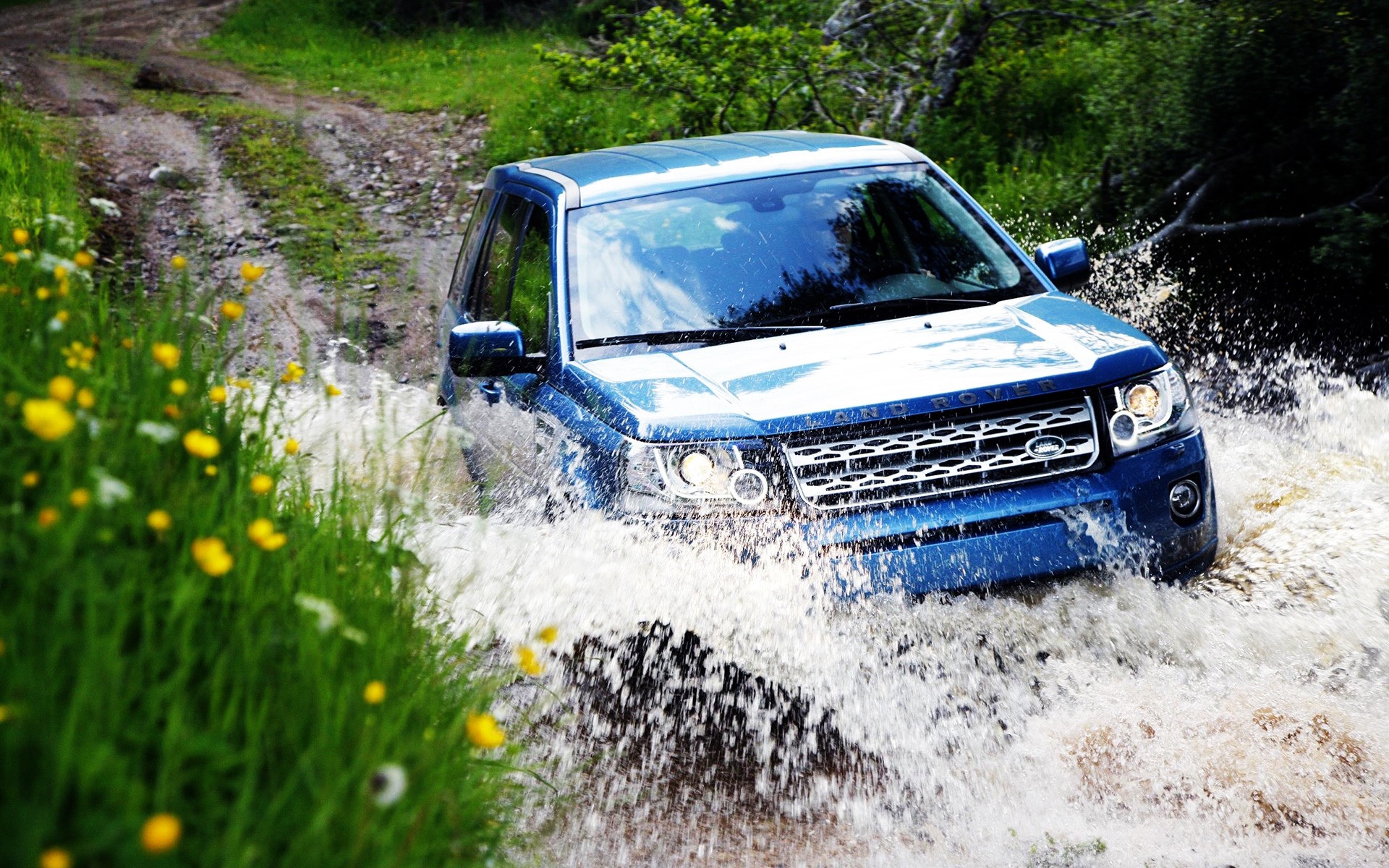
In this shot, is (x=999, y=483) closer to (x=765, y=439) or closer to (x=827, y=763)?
(x=765, y=439)

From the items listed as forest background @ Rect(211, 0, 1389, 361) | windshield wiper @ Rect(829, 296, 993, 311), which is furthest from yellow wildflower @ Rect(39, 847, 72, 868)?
windshield wiper @ Rect(829, 296, 993, 311)

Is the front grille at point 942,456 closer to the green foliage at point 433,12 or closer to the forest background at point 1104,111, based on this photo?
the forest background at point 1104,111

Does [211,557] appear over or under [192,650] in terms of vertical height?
over

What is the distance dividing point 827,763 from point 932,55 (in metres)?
8.60

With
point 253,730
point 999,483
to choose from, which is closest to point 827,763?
point 999,483

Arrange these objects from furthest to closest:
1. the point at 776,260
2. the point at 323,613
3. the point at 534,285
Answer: the point at 534,285 < the point at 776,260 < the point at 323,613

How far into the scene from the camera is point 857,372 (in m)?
3.92

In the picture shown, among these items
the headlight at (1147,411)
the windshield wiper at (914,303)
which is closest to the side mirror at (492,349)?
the windshield wiper at (914,303)

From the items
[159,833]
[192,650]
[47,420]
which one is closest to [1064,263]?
[192,650]

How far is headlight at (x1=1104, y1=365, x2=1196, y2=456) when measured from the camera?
3.90m

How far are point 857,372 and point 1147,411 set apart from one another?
92 centimetres

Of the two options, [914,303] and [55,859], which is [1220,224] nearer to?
[914,303]

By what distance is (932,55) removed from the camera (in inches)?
437

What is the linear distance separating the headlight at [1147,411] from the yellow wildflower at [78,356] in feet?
9.17
